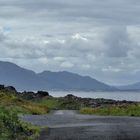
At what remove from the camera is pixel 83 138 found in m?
36.7

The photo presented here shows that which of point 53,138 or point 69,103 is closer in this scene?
point 53,138

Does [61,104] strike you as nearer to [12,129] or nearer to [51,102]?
[51,102]

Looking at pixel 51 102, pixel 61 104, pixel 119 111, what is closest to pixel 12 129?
pixel 119 111

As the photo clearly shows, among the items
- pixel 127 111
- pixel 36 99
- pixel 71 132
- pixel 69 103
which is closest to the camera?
pixel 71 132

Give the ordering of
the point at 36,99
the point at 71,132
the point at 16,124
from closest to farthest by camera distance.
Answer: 1. the point at 16,124
2. the point at 71,132
3. the point at 36,99

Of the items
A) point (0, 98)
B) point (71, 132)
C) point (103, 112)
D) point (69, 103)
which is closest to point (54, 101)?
point (69, 103)

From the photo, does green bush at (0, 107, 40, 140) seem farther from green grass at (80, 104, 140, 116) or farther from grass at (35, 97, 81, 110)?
grass at (35, 97, 81, 110)

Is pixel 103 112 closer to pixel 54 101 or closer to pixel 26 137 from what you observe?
pixel 54 101

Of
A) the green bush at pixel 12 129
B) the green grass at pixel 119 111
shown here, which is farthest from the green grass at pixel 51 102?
the green bush at pixel 12 129

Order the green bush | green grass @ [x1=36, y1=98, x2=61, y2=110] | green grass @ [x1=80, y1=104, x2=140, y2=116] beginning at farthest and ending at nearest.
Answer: green grass @ [x1=36, y1=98, x2=61, y2=110]
green grass @ [x1=80, y1=104, x2=140, y2=116]
the green bush

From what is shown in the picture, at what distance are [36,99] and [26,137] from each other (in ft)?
274

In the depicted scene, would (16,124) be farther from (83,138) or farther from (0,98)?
(0,98)

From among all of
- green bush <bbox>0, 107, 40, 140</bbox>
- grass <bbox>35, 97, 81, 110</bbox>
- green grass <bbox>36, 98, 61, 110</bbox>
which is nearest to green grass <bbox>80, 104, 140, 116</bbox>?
grass <bbox>35, 97, 81, 110</bbox>

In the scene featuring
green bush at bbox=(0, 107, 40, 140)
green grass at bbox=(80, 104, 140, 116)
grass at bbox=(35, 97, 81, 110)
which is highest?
grass at bbox=(35, 97, 81, 110)
